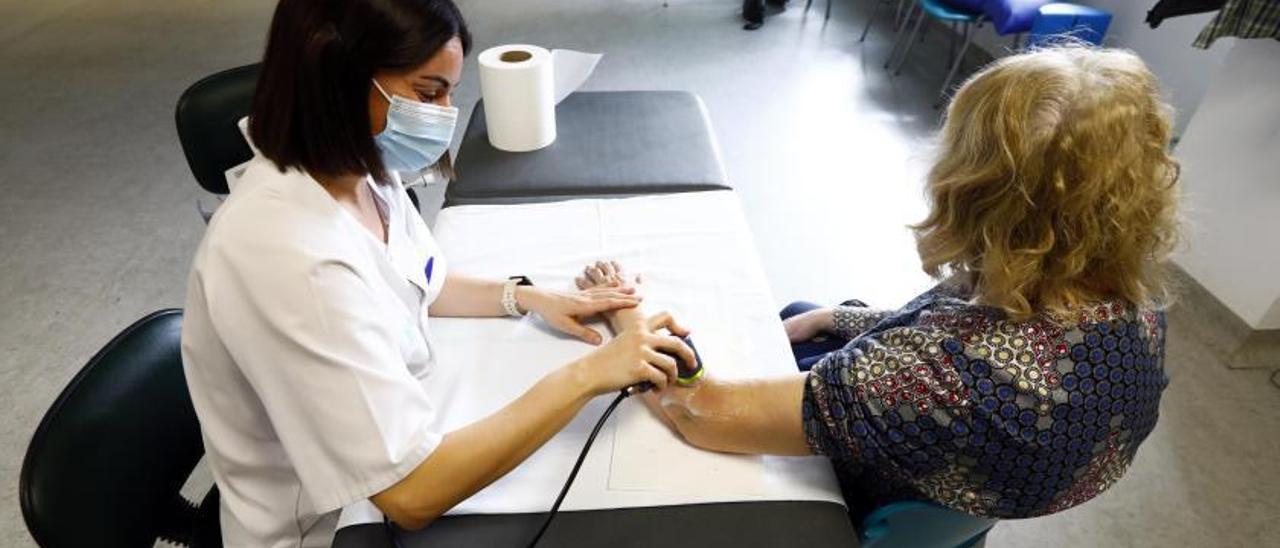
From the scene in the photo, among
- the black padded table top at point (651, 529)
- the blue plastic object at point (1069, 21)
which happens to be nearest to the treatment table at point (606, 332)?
the black padded table top at point (651, 529)

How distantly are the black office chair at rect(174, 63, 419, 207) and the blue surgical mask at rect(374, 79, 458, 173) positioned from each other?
0.60 m

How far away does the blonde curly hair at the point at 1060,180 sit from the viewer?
679 millimetres

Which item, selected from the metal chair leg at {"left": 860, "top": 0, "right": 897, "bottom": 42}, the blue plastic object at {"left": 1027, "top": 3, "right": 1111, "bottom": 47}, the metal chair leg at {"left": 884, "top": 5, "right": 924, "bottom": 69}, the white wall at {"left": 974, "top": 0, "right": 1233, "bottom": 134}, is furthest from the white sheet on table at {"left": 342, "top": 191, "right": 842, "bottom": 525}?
the metal chair leg at {"left": 860, "top": 0, "right": 897, "bottom": 42}

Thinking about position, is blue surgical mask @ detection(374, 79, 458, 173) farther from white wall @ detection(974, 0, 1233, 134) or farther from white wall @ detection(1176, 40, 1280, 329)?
white wall @ detection(974, 0, 1233, 134)

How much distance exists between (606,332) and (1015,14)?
2.86 m

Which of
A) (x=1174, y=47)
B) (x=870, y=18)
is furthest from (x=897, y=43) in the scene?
(x=1174, y=47)

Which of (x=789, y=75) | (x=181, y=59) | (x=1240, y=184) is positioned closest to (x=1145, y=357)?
(x=1240, y=184)

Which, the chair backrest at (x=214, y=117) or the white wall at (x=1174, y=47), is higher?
the chair backrest at (x=214, y=117)

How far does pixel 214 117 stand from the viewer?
1439mm

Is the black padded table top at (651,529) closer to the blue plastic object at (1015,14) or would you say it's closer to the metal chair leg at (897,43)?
the blue plastic object at (1015,14)

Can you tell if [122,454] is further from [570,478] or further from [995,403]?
[995,403]

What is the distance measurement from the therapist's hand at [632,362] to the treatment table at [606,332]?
2.8 inches

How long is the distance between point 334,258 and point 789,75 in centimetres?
345

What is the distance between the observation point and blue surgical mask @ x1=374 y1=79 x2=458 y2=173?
813 mm
